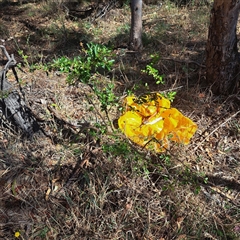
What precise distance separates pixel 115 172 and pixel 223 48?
1610 millimetres

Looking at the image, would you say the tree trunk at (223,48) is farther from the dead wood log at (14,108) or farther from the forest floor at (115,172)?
the dead wood log at (14,108)

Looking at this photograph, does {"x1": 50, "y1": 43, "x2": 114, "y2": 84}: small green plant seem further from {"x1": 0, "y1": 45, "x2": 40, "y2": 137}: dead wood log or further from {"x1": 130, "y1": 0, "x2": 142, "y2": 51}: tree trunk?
{"x1": 130, "y1": 0, "x2": 142, "y2": 51}: tree trunk

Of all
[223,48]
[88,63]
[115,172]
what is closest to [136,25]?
[223,48]

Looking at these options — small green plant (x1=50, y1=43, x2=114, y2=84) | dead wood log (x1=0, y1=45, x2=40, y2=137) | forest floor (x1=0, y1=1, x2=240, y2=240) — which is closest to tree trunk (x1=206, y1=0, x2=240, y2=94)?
forest floor (x1=0, y1=1, x2=240, y2=240)

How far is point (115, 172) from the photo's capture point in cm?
211

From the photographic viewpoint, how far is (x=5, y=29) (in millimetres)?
5004

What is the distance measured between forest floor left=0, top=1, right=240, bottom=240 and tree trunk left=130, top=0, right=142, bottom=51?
0.57 m

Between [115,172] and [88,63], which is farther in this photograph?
[115,172]

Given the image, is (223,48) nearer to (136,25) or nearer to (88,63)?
(88,63)

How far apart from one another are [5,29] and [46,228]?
429cm

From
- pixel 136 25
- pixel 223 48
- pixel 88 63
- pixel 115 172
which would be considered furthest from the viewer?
pixel 136 25

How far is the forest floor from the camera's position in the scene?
6.22 feet

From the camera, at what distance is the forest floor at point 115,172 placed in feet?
6.22

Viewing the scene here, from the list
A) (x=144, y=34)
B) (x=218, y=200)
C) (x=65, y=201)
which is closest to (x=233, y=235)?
(x=218, y=200)
